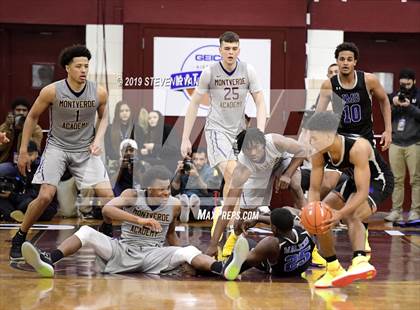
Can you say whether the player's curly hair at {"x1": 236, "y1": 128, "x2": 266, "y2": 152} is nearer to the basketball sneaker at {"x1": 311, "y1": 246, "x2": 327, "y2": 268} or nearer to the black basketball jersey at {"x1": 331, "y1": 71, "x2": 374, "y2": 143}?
the black basketball jersey at {"x1": 331, "y1": 71, "x2": 374, "y2": 143}

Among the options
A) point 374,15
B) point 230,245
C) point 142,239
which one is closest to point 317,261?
point 230,245

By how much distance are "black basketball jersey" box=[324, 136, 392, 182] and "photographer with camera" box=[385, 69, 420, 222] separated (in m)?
3.63

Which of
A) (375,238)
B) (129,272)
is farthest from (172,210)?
(375,238)

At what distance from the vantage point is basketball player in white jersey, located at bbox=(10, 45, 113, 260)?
776 centimetres

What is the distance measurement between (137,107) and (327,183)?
374 centimetres

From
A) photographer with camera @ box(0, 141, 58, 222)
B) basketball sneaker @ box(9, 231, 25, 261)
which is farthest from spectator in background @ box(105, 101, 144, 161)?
basketball sneaker @ box(9, 231, 25, 261)

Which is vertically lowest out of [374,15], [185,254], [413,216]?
[413,216]

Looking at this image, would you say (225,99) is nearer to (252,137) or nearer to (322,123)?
(252,137)

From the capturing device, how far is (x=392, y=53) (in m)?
12.6

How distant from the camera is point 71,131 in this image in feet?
26.0

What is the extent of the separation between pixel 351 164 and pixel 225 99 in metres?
2.06

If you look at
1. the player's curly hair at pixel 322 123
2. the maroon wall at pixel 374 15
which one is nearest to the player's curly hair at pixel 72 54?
the player's curly hair at pixel 322 123

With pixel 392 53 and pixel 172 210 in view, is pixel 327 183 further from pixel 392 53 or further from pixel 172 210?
pixel 392 53

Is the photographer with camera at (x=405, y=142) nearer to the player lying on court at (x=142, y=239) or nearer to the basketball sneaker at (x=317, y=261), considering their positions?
the basketball sneaker at (x=317, y=261)
